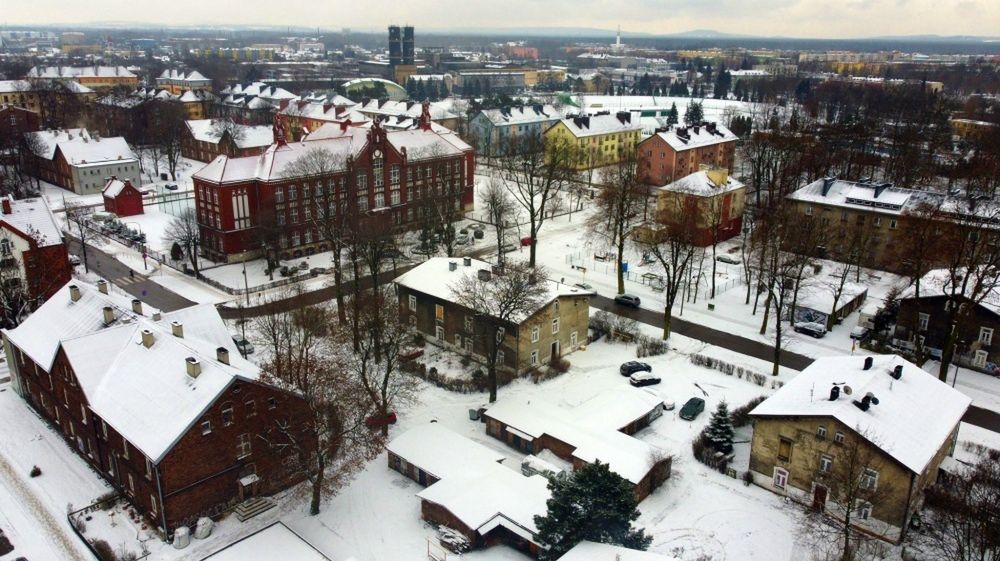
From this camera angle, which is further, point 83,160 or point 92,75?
point 92,75

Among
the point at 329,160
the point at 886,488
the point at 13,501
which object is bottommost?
the point at 13,501

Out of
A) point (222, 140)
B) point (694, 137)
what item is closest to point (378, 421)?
point (222, 140)

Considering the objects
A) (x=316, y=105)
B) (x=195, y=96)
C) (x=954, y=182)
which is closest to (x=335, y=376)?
(x=954, y=182)

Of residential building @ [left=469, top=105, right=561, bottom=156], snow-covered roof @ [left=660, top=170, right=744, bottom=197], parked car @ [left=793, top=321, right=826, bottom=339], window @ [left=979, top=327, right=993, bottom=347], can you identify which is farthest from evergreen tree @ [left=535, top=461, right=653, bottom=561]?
residential building @ [left=469, top=105, right=561, bottom=156]

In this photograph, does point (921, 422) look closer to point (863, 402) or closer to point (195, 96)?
point (863, 402)

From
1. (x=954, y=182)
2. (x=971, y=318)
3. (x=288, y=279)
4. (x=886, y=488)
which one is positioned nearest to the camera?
(x=886, y=488)

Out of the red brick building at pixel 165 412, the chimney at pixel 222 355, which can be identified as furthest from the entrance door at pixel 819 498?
the chimney at pixel 222 355

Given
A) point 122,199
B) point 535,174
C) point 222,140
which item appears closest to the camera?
point 535,174

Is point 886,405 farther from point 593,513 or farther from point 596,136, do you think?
point 596,136

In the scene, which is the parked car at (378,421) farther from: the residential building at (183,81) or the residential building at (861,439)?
the residential building at (183,81)
